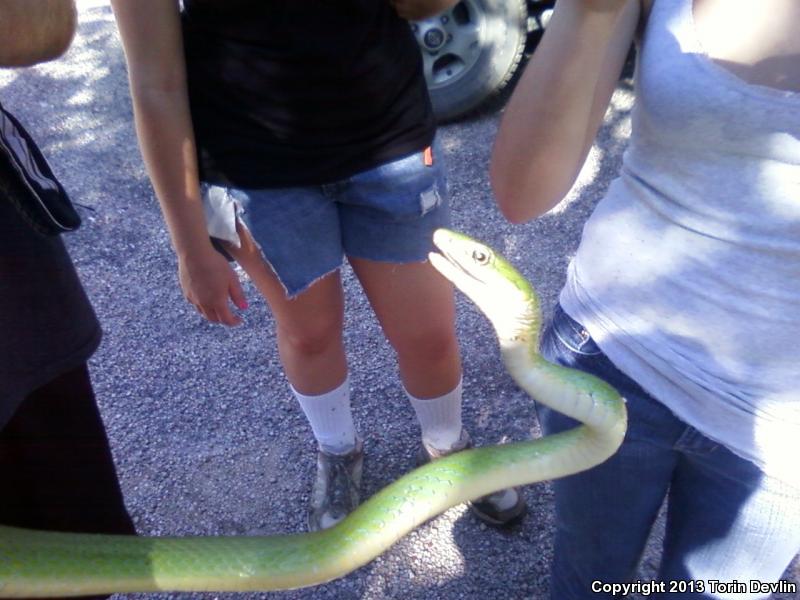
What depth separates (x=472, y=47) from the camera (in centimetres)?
397

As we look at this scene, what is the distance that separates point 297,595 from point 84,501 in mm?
934

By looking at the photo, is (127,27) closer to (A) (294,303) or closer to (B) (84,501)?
(A) (294,303)

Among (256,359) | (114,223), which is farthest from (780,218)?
(114,223)

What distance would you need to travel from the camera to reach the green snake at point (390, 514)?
122cm

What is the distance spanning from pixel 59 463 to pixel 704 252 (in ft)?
3.90

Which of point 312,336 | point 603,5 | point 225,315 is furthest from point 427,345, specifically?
point 603,5

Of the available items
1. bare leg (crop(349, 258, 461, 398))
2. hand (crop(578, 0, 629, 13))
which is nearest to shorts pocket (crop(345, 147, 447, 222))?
bare leg (crop(349, 258, 461, 398))

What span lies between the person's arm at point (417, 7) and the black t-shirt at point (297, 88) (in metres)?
0.02

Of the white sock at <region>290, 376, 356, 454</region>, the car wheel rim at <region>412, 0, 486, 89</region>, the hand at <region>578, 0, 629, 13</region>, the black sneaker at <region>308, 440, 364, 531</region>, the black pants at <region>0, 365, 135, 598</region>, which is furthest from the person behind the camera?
the car wheel rim at <region>412, 0, 486, 89</region>

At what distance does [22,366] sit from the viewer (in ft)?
4.41

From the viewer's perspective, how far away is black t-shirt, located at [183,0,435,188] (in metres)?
1.58

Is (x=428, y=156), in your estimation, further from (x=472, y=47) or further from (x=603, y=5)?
(x=472, y=47)

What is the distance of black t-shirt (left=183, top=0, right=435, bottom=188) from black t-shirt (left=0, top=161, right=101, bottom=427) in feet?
1.48

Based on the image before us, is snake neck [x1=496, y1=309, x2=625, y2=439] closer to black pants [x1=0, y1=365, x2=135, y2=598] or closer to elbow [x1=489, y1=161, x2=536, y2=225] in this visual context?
elbow [x1=489, y1=161, x2=536, y2=225]
